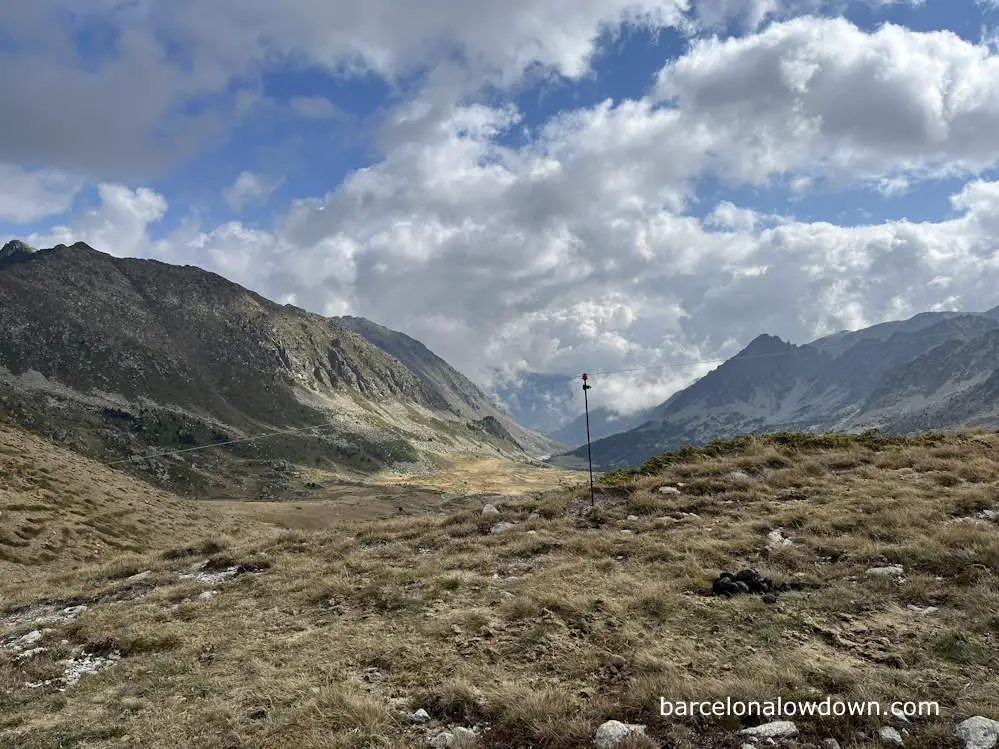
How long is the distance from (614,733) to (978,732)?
4.29 metres

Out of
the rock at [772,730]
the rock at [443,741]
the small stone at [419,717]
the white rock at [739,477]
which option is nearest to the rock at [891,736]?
the rock at [772,730]

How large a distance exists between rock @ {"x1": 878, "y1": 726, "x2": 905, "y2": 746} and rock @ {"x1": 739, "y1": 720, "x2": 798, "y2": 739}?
968 millimetres

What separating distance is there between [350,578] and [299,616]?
250cm

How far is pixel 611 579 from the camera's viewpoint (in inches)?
529

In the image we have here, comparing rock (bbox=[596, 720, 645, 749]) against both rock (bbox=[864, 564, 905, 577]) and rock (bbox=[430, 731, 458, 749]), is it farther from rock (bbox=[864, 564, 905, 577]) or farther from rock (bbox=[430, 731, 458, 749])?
rock (bbox=[864, 564, 905, 577])

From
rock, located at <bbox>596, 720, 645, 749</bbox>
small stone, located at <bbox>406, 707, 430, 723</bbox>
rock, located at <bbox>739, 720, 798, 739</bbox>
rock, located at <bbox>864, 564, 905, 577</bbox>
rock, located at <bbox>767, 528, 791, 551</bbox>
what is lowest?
small stone, located at <bbox>406, 707, 430, 723</bbox>

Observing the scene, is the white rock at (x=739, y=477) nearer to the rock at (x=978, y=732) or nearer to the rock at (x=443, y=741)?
the rock at (x=978, y=732)

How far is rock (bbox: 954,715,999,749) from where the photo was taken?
6.68m

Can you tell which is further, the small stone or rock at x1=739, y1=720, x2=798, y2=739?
the small stone

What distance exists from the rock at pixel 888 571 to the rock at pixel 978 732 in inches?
223

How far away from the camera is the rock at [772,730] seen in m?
7.32

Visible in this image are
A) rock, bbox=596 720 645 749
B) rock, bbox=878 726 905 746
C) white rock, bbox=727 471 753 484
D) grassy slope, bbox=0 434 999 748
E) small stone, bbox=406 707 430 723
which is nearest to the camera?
rock, bbox=878 726 905 746

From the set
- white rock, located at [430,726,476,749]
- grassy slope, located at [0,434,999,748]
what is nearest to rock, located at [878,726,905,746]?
grassy slope, located at [0,434,999,748]

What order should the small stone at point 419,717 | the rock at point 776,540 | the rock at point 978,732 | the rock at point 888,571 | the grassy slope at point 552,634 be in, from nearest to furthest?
1. the rock at point 978,732
2. the grassy slope at point 552,634
3. the small stone at point 419,717
4. the rock at point 888,571
5. the rock at point 776,540
